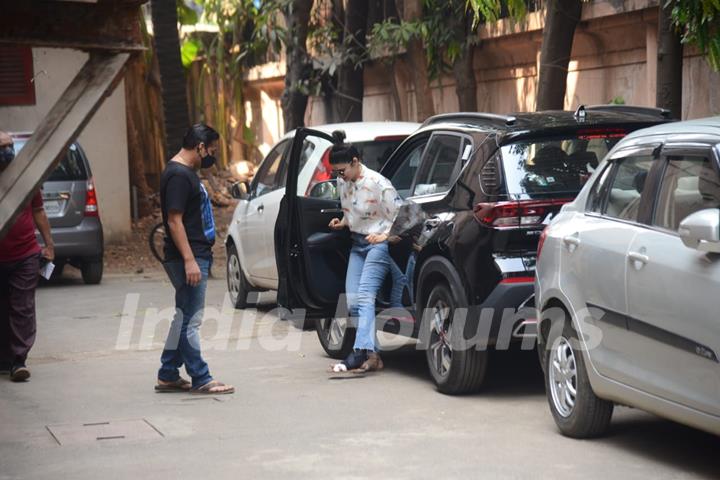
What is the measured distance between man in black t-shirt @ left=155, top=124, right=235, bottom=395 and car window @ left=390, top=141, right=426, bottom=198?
1.71 meters

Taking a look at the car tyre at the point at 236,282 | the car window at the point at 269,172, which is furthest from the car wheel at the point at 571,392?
the car tyre at the point at 236,282

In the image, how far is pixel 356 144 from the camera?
12180mm

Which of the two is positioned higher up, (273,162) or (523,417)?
(273,162)

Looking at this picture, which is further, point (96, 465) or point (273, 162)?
point (273, 162)

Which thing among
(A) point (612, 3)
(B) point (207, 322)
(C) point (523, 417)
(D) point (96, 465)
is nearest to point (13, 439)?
(D) point (96, 465)

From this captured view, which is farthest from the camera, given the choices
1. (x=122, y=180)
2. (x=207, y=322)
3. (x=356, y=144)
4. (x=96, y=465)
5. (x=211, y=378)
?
(x=122, y=180)

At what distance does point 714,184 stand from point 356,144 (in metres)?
6.01

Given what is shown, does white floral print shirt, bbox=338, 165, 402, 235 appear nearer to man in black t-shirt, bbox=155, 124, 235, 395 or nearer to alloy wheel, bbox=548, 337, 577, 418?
man in black t-shirt, bbox=155, 124, 235, 395

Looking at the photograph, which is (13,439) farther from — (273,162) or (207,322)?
(273,162)

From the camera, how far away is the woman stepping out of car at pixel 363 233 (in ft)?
32.0

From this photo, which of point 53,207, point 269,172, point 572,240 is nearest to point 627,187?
point 572,240

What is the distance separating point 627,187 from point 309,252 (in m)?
3.39

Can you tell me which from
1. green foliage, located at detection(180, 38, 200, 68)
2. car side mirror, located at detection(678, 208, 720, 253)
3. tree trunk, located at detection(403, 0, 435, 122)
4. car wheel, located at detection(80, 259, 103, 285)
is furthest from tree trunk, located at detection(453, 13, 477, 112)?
car side mirror, located at detection(678, 208, 720, 253)

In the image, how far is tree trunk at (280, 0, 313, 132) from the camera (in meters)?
19.8
